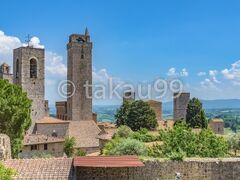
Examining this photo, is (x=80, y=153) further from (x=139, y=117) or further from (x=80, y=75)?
(x=80, y=75)

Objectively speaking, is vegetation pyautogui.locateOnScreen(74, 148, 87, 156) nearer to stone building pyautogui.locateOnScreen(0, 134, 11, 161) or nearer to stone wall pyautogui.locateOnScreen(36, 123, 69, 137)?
stone wall pyautogui.locateOnScreen(36, 123, 69, 137)

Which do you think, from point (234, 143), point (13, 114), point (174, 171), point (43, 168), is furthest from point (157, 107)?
point (43, 168)

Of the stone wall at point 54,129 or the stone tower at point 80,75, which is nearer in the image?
the stone wall at point 54,129

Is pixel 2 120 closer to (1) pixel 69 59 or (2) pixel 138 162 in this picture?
(2) pixel 138 162

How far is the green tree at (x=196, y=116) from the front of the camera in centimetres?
6203

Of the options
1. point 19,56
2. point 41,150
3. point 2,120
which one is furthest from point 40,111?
point 2,120

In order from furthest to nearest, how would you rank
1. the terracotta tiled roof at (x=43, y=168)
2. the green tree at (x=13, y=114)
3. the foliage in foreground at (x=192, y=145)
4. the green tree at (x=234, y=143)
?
1. the green tree at (x=234, y=143)
2. the green tree at (x=13, y=114)
3. the foliage in foreground at (x=192, y=145)
4. the terracotta tiled roof at (x=43, y=168)

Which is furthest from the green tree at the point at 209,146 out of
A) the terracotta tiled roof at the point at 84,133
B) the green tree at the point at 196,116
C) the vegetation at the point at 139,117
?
the green tree at the point at 196,116

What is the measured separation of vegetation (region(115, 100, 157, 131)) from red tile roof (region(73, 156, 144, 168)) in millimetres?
43363

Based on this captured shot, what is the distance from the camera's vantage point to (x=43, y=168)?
12656mm

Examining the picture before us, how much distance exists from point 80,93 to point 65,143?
21.0 metres

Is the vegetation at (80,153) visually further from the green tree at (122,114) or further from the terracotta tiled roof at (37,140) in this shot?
the green tree at (122,114)

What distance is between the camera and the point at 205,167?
539 inches

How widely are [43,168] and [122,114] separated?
157 feet
